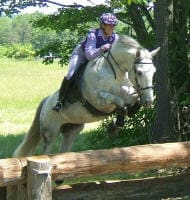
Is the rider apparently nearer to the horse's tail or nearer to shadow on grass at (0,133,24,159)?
the horse's tail

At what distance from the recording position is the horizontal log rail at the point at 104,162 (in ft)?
15.3

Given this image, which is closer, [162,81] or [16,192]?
[16,192]

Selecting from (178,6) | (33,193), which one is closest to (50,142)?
(33,193)

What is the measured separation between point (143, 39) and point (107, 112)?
4.03 meters

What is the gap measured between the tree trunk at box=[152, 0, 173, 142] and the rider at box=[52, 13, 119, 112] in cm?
199

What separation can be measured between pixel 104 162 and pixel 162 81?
3875 mm

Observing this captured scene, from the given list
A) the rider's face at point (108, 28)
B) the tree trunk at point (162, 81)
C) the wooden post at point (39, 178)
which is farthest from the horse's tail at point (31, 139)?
the wooden post at point (39, 178)

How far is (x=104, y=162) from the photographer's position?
5055 mm

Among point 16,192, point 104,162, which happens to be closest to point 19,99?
point 16,192

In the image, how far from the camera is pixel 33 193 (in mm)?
4734

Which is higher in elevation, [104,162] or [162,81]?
[162,81]

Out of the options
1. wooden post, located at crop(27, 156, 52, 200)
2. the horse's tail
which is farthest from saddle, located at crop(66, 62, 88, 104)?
wooden post, located at crop(27, 156, 52, 200)

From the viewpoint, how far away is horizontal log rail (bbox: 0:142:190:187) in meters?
4.66

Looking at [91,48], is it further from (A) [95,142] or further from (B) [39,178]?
(A) [95,142]
